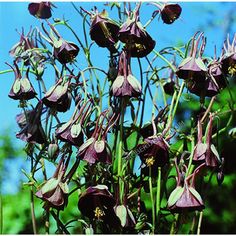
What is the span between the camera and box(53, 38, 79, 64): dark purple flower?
0.85 meters

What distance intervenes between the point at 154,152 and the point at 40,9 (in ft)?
1.01

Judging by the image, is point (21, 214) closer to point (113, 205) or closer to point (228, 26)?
point (228, 26)

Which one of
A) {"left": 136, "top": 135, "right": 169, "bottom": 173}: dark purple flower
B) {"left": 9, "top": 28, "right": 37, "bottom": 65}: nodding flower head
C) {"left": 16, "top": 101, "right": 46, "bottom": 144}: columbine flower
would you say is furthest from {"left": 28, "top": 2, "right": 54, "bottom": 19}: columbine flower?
{"left": 136, "top": 135, "right": 169, "bottom": 173}: dark purple flower

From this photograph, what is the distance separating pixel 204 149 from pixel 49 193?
0.22 m

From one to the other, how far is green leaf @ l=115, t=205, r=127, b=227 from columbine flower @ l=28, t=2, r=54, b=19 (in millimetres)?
342

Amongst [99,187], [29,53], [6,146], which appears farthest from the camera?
[6,146]

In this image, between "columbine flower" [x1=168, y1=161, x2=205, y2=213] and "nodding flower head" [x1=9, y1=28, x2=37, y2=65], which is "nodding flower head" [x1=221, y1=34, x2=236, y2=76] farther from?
"nodding flower head" [x1=9, y1=28, x2=37, y2=65]

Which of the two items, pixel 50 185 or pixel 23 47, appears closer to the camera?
pixel 50 185

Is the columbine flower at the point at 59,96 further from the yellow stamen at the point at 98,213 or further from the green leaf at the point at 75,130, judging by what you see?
the yellow stamen at the point at 98,213

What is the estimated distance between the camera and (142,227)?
81 centimetres

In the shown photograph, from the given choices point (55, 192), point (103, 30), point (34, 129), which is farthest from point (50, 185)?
point (103, 30)

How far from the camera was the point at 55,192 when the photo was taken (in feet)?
2.54

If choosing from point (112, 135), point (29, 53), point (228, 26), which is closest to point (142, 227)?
point (112, 135)

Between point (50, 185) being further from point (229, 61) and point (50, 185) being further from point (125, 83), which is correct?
point (229, 61)
